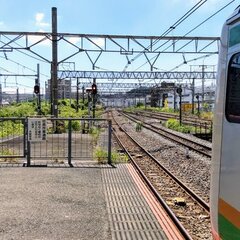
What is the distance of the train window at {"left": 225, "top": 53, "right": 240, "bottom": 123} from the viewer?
4000 mm

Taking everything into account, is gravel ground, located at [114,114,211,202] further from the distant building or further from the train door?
the distant building

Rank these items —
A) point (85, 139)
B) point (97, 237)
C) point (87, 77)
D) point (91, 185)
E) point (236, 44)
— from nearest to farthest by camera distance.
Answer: point (236, 44) → point (97, 237) → point (91, 185) → point (85, 139) → point (87, 77)

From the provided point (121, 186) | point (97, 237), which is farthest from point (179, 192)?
point (97, 237)

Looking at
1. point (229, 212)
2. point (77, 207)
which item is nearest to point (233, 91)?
point (229, 212)

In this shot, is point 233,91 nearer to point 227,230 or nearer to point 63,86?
point 227,230

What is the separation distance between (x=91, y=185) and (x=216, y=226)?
6081mm

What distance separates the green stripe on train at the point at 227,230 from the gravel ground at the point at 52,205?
101 inches

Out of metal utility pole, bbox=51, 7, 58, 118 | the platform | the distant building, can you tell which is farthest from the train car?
the distant building

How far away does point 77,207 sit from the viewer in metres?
8.26

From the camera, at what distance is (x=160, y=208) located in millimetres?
8680

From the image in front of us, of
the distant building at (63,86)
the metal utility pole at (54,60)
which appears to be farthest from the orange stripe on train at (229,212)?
the distant building at (63,86)

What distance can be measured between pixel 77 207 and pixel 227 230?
4.51 metres

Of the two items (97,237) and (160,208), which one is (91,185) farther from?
(97,237)

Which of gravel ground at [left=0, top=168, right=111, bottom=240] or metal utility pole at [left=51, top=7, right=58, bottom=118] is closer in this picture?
gravel ground at [left=0, top=168, right=111, bottom=240]
